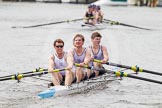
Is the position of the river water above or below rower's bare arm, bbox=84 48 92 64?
below

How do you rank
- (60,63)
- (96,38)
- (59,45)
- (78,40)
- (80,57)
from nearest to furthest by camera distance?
1. (59,45)
2. (78,40)
3. (60,63)
4. (80,57)
5. (96,38)

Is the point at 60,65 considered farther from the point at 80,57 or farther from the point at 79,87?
the point at 79,87

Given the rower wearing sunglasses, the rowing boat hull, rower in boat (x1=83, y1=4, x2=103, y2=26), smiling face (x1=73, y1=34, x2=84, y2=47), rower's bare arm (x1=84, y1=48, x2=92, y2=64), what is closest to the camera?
→ the rowing boat hull

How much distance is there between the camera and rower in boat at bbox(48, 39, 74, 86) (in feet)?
44.9

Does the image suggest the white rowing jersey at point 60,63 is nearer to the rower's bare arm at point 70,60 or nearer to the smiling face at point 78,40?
Answer: the rower's bare arm at point 70,60

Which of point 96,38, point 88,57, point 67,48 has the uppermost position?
point 96,38

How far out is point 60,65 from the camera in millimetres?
14133

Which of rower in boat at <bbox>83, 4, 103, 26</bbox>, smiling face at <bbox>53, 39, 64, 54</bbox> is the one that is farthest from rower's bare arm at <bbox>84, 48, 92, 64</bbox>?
rower in boat at <bbox>83, 4, 103, 26</bbox>

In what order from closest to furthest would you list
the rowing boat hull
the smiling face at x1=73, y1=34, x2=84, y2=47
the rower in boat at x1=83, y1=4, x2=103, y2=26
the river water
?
the rowing boat hull, the river water, the smiling face at x1=73, y1=34, x2=84, y2=47, the rower in boat at x1=83, y1=4, x2=103, y2=26

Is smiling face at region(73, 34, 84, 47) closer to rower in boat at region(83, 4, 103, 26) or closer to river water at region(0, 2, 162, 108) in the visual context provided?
river water at region(0, 2, 162, 108)

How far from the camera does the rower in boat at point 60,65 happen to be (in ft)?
44.9

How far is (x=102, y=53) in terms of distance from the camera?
50.5 ft

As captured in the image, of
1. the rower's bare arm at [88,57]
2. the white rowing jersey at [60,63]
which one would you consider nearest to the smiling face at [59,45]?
the white rowing jersey at [60,63]

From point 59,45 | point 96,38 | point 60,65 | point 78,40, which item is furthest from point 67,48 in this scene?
point 59,45
